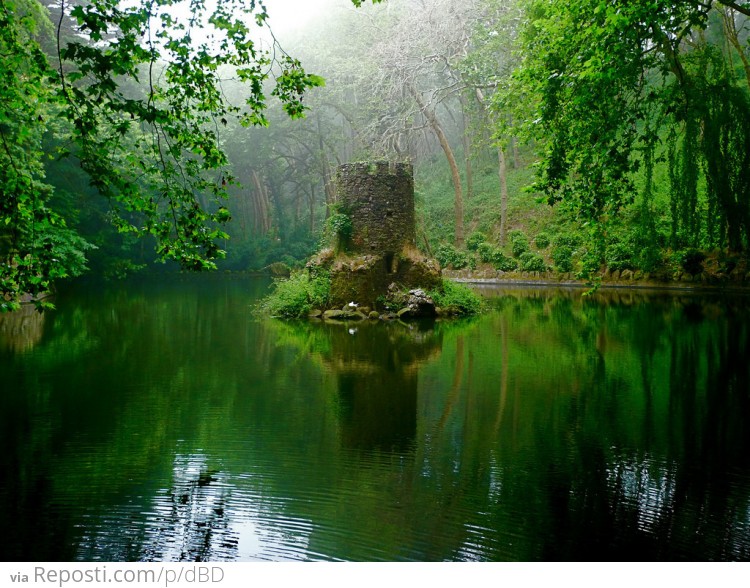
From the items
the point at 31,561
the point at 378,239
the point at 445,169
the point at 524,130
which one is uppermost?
the point at 445,169

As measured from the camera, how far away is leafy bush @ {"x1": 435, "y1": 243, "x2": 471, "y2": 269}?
105ft

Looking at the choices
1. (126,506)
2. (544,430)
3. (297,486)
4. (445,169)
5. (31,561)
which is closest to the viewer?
(31,561)

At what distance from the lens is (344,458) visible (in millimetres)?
5098

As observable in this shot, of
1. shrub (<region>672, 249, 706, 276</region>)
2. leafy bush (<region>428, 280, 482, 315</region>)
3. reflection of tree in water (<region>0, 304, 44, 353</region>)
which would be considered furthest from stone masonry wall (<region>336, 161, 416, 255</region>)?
shrub (<region>672, 249, 706, 276</region>)

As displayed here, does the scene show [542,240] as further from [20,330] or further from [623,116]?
[20,330]

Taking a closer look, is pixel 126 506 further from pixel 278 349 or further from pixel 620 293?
pixel 620 293

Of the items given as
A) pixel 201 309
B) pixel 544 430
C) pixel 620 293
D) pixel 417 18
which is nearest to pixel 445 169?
pixel 417 18

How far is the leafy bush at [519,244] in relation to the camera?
31.1 meters

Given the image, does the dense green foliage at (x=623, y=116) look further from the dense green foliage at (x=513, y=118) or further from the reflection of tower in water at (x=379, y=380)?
the reflection of tower in water at (x=379, y=380)

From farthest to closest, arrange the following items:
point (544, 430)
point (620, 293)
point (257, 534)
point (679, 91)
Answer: point (620, 293)
point (679, 91)
point (544, 430)
point (257, 534)

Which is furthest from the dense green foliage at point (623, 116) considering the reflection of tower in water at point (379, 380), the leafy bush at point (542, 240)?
the leafy bush at point (542, 240)

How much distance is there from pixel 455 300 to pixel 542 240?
14428mm

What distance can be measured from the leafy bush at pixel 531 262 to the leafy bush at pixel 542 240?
58 centimetres

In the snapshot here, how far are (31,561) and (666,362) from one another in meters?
8.53
